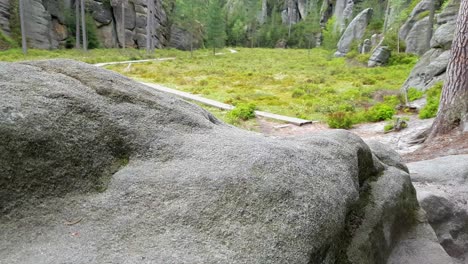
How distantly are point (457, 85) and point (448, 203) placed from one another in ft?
17.4

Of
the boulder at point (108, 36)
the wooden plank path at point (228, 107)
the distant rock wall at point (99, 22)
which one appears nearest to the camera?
the wooden plank path at point (228, 107)

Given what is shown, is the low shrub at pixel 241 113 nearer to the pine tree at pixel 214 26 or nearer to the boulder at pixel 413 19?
the boulder at pixel 413 19

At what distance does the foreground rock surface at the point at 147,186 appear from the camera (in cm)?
200

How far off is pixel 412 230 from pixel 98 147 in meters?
3.33

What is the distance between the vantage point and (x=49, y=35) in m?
38.1

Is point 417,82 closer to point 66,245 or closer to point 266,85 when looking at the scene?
point 266,85

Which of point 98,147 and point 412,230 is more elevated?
point 98,147

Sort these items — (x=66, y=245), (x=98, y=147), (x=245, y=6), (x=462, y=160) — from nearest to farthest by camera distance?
(x=66, y=245), (x=98, y=147), (x=462, y=160), (x=245, y=6)

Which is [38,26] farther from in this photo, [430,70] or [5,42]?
[430,70]

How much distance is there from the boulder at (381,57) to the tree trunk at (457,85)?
25.7 metres

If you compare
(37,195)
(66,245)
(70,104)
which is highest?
(70,104)

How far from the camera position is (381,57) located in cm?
3306

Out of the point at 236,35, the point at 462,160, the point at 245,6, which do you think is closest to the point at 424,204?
the point at 462,160

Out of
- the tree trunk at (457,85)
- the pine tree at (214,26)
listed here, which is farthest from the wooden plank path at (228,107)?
the pine tree at (214,26)
